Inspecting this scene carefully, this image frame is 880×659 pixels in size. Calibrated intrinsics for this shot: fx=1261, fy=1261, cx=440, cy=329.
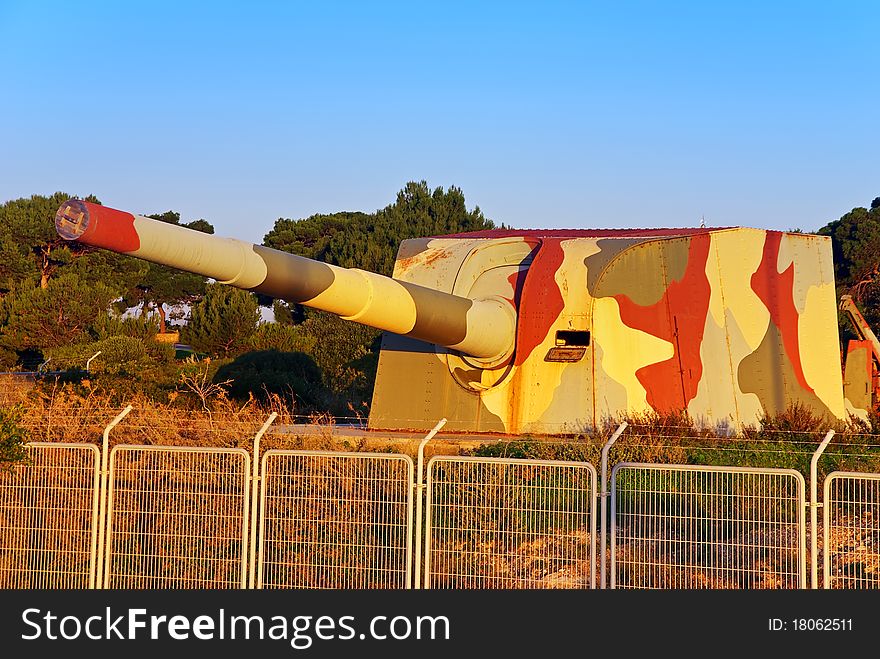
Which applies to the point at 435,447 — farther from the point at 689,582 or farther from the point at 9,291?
the point at 9,291

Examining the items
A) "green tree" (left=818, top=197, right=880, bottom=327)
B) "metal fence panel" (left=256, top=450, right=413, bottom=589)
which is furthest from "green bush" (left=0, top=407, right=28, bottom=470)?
"green tree" (left=818, top=197, right=880, bottom=327)

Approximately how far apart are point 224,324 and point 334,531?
92.2ft

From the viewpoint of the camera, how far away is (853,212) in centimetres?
4547

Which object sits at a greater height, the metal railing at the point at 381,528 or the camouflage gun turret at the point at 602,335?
the camouflage gun turret at the point at 602,335

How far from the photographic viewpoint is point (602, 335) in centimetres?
A: 1284

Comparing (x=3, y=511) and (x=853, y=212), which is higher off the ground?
(x=853, y=212)

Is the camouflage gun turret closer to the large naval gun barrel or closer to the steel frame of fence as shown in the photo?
the large naval gun barrel

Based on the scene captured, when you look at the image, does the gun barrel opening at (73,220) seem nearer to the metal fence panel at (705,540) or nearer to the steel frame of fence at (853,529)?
the metal fence panel at (705,540)

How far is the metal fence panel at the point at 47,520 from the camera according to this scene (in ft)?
29.0

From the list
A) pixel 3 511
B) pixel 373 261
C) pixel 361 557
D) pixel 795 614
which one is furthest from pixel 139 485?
pixel 373 261

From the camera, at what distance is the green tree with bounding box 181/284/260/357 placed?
35969 millimetres

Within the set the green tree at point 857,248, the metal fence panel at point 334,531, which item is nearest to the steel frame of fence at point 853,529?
the metal fence panel at point 334,531

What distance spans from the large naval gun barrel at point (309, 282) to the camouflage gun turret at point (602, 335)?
35 mm

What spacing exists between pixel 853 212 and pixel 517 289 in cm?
3525
